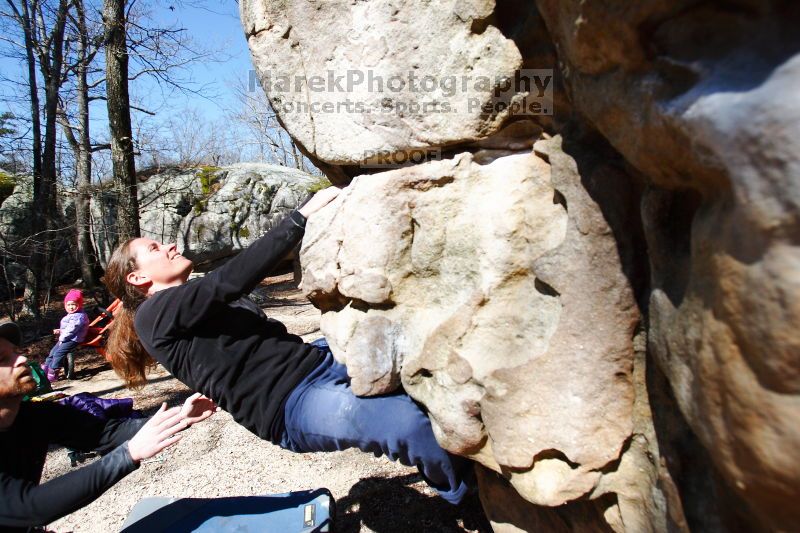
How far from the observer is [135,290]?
2.24 meters

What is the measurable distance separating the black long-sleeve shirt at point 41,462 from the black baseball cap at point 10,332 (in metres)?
0.27

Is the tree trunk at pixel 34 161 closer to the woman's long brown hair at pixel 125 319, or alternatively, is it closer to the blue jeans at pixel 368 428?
the woman's long brown hair at pixel 125 319

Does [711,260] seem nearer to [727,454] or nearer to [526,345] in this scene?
[727,454]

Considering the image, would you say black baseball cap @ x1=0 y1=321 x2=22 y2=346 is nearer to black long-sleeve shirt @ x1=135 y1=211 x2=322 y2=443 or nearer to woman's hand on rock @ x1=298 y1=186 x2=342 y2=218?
black long-sleeve shirt @ x1=135 y1=211 x2=322 y2=443

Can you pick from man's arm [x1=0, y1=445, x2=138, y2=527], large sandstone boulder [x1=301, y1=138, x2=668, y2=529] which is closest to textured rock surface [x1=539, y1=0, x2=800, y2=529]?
large sandstone boulder [x1=301, y1=138, x2=668, y2=529]

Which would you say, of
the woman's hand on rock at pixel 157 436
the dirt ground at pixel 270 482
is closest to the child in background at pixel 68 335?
the dirt ground at pixel 270 482

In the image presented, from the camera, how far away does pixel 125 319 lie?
7.47 ft

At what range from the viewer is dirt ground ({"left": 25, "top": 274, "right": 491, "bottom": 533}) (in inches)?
109

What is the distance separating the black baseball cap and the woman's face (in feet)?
1.51

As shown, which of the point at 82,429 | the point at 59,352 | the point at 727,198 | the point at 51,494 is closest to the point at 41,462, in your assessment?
the point at 82,429

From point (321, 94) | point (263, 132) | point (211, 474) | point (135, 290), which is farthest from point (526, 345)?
point (263, 132)

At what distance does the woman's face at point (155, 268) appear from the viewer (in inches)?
86.3

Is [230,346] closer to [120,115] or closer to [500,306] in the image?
[500,306]

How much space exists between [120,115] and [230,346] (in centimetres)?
646
